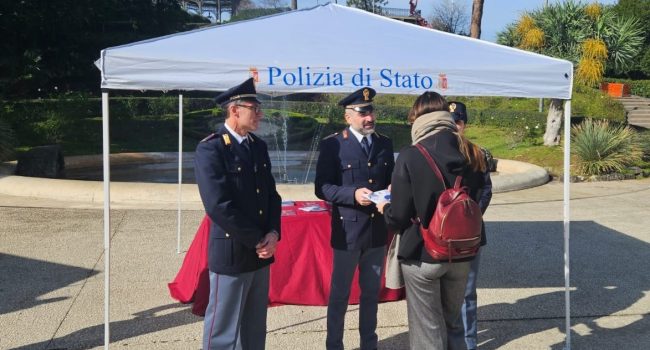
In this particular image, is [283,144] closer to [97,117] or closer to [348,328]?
[97,117]

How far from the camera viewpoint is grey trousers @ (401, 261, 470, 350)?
315 cm

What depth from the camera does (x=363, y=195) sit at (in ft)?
12.7

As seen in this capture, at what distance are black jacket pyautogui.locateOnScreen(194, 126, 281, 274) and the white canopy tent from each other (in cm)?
104

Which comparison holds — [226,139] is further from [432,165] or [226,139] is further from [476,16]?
[476,16]

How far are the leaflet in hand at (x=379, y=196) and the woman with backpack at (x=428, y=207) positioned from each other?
1.29 ft

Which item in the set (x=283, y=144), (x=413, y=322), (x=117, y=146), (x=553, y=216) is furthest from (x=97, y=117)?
(x=413, y=322)

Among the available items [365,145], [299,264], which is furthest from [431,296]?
[299,264]

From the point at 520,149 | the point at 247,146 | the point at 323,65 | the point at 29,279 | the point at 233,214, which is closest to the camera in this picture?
the point at 233,214

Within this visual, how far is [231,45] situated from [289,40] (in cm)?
51

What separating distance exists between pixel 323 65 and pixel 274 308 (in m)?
2.26

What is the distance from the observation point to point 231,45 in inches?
177

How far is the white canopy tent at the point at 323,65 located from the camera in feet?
13.4

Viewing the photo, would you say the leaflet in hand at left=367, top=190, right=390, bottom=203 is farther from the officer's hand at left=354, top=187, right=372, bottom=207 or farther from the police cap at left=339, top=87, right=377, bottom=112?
the police cap at left=339, top=87, right=377, bottom=112

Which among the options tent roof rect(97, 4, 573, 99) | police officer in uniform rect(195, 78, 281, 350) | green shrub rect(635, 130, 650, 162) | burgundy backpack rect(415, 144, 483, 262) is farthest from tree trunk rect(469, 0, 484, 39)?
burgundy backpack rect(415, 144, 483, 262)
